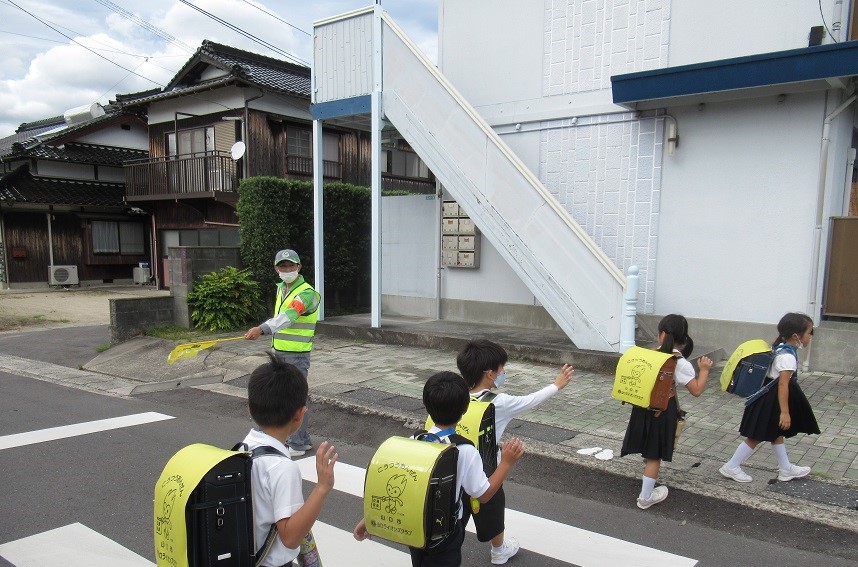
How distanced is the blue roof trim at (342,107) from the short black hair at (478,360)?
26.6 ft

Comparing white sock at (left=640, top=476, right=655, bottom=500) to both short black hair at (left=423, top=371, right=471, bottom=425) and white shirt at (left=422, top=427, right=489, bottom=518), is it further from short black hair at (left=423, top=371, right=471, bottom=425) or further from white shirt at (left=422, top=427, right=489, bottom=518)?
short black hair at (left=423, top=371, right=471, bottom=425)

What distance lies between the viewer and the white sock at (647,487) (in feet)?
13.7

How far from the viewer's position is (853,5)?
7.60 metres

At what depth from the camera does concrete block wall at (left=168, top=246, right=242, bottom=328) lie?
37.7ft

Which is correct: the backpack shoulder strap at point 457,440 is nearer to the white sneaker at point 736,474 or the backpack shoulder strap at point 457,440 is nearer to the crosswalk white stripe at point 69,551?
the crosswalk white stripe at point 69,551

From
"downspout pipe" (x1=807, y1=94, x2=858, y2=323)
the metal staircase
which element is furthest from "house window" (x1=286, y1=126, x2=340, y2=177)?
"downspout pipe" (x1=807, y1=94, x2=858, y2=323)

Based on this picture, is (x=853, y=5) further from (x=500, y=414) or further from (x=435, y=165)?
(x=500, y=414)

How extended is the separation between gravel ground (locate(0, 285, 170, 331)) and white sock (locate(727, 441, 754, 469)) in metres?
12.7

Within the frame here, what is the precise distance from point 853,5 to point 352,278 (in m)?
10.1

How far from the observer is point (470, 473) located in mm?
2633

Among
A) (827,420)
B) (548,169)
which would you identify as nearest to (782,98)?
(548,169)

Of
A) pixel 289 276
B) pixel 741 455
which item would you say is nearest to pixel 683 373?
pixel 741 455

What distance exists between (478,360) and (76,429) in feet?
16.6

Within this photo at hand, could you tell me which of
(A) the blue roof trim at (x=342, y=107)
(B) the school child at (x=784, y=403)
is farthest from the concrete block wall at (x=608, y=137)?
(B) the school child at (x=784, y=403)
